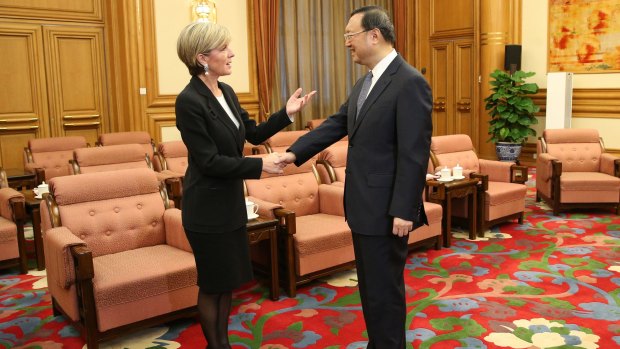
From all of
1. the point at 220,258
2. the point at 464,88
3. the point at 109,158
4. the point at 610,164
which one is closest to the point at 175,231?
the point at 220,258

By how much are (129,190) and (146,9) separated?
197 inches

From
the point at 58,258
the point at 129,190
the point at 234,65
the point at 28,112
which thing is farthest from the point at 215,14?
the point at 58,258

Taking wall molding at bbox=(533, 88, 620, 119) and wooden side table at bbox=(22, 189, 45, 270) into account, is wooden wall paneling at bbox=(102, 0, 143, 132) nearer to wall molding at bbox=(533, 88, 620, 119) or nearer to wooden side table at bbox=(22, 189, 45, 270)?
wooden side table at bbox=(22, 189, 45, 270)

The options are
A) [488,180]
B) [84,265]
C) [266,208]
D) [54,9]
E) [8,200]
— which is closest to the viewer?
[84,265]

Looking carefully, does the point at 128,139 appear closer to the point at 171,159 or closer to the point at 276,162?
the point at 171,159

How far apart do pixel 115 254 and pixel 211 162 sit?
1.55 m

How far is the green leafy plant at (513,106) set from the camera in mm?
9285

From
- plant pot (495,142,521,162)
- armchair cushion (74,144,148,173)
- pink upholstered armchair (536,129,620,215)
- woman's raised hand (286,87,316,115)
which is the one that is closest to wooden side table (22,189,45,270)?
armchair cushion (74,144,148,173)

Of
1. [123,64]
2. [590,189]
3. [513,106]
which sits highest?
[123,64]

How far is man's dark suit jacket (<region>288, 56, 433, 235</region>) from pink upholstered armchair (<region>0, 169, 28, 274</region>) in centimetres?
315

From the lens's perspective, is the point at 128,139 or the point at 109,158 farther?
the point at 128,139

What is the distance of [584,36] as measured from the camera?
9.17 meters

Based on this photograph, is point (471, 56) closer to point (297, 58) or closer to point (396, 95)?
point (297, 58)

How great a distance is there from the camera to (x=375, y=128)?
2297 mm
